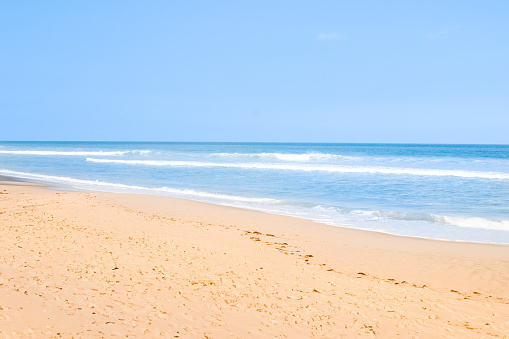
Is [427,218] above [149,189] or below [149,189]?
above

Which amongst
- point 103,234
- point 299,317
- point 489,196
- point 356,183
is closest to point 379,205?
point 489,196

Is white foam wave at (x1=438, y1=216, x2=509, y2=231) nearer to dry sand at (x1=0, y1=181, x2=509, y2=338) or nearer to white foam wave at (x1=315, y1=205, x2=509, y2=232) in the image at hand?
white foam wave at (x1=315, y1=205, x2=509, y2=232)

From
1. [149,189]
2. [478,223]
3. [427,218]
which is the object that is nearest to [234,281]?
[427,218]

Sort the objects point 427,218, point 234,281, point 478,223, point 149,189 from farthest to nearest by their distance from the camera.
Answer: point 149,189
point 427,218
point 478,223
point 234,281

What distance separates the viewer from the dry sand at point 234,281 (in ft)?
17.6

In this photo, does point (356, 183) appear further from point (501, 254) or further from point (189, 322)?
point (189, 322)

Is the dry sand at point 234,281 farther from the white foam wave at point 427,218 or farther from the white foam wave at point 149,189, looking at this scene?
the white foam wave at point 149,189

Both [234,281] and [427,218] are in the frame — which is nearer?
[234,281]

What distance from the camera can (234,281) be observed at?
23.4ft

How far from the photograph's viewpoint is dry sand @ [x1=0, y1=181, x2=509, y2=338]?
5.36 m

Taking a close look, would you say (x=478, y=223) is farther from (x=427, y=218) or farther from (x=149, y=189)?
(x=149, y=189)

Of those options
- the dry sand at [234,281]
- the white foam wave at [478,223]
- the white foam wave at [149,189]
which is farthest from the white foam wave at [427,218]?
the white foam wave at [149,189]

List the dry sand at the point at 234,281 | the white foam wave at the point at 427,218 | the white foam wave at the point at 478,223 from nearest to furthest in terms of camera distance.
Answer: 1. the dry sand at the point at 234,281
2. the white foam wave at the point at 478,223
3. the white foam wave at the point at 427,218

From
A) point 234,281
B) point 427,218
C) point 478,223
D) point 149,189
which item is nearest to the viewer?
point 234,281
